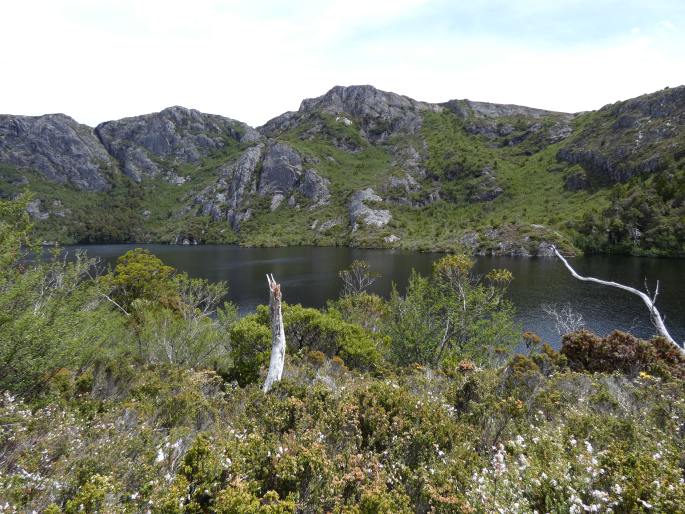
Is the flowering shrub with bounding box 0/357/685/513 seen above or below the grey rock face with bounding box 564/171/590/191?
below

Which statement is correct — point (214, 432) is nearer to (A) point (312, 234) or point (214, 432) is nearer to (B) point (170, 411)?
(B) point (170, 411)

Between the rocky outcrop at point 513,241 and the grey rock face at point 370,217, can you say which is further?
the grey rock face at point 370,217

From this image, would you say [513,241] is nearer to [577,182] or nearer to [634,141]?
[577,182]

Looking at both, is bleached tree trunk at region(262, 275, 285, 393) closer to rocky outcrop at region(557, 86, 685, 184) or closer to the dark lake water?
the dark lake water

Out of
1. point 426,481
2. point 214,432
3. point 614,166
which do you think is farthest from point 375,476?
point 614,166

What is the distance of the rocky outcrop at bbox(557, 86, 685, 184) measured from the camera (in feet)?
485

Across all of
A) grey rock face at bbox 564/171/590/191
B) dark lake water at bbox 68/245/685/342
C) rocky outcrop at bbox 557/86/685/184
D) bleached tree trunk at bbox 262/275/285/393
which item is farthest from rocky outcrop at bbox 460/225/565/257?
bleached tree trunk at bbox 262/275/285/393

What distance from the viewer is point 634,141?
6496 inches

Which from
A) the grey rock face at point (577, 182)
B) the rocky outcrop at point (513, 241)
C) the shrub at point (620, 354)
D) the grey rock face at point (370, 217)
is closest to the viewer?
the shrub at point (620, 354)

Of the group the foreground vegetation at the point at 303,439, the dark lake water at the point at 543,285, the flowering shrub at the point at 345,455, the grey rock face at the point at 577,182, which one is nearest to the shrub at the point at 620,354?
the foreground vegetation at the point at 303,439

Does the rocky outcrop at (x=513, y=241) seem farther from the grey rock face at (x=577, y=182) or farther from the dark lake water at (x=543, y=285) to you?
the grey rock face at (x=577, y=182)

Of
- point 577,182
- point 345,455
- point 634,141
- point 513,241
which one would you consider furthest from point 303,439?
point 634,141

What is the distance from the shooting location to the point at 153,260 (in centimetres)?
4072

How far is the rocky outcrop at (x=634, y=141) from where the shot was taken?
14775 centimetres
